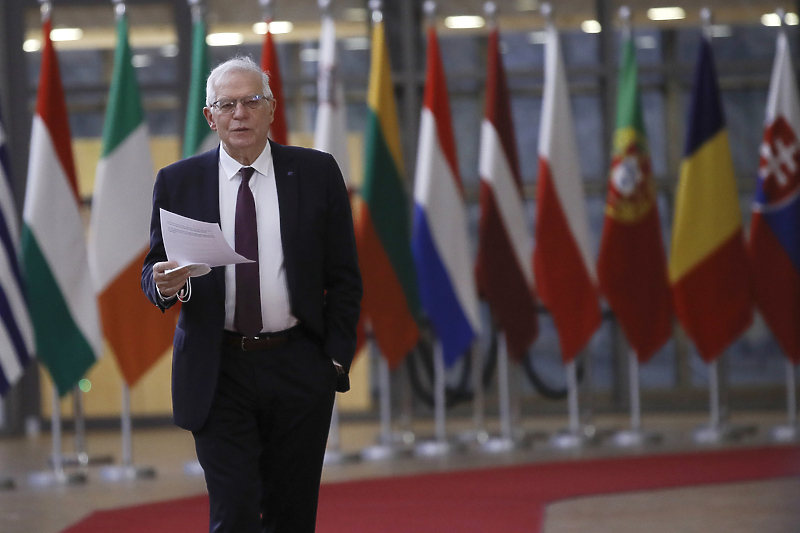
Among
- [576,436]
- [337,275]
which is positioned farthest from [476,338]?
[337,275]

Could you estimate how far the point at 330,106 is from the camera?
6.64 meters

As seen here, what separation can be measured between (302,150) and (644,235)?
4594 mm

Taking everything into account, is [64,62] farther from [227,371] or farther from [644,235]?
[227,371]

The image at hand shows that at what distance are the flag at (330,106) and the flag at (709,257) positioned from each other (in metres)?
2.28

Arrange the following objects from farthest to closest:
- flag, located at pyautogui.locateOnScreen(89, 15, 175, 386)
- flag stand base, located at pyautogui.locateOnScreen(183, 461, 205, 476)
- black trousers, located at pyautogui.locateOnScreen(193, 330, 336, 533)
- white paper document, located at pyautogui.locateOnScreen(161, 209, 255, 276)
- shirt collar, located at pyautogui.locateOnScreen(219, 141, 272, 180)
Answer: flag stand base, located at pyautogui.locateOnScreen(183, 461, 205, 476), flag, located at pyautogui.locateOnScreen(89, 15, 175, 386), shirt collar, located at pyautogui.locateOnScreen(219, 141, 272, 180), black trousers, located at pyautogui.locateOnScreen(193, 330, 336, 533), white paper document, located at pyautogui.locateOnScreen(161, 209, 255, 276)

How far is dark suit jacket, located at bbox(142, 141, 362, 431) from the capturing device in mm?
2506

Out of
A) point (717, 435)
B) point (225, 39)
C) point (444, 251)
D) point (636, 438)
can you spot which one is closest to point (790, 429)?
point (717, 435)

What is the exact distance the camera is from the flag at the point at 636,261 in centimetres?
687

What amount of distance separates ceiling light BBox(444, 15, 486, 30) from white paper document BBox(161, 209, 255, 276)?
6875mm

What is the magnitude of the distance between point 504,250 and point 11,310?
301cm

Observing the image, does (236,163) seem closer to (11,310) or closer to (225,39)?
(11,310)

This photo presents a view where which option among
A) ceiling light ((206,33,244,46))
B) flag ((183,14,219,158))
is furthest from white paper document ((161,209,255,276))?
ceiling light ((206,33,244,46))

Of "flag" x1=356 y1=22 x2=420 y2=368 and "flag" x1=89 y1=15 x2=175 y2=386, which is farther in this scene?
"flag" x1=356 y1=22 x2=420 y2=368

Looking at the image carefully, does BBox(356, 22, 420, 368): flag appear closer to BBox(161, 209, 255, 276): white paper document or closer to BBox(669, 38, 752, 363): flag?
BBox(669, 38, 752, 363): flag
